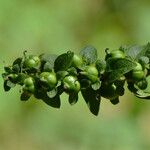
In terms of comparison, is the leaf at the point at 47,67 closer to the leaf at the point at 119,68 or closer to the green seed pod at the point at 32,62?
the green seed pod at the point at 32,62

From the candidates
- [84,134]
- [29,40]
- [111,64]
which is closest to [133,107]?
[84,134]

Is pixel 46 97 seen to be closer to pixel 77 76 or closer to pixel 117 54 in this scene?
pixel 77 76

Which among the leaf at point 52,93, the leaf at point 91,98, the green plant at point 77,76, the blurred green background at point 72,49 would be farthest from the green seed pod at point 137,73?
the blurred green background at point 72,49

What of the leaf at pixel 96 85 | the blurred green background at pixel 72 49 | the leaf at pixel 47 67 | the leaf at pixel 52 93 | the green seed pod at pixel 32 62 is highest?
the green seed pod at pixel 32 62

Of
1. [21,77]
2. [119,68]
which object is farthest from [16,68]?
[119,68]

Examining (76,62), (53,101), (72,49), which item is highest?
(76,62)

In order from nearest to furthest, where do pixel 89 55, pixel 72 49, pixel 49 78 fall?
pixel 49 78 → pixel 89 55 → pixel 72 49

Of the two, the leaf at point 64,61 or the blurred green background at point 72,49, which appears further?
the blurred green background at point 72,49

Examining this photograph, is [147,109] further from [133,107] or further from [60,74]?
[60,74]
